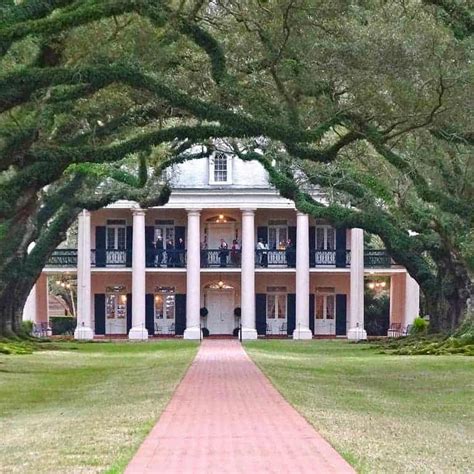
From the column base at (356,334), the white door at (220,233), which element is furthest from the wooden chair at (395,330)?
the white door at (220,233)

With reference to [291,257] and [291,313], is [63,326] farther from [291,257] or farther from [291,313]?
[291,257]

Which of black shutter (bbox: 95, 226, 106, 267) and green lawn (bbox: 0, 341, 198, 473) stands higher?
black shutter (bbox: 95, 226, 106, 267)

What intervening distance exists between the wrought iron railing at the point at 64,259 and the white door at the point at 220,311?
6.55 metres

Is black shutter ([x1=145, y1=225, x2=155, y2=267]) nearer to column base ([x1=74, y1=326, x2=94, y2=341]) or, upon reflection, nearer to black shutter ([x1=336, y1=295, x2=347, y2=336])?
column base ([x1=74, y1=326, x2=94, y2=341])

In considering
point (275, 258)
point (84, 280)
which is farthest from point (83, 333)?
point (275, 258)

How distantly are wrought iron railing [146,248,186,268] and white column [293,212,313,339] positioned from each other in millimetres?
5366

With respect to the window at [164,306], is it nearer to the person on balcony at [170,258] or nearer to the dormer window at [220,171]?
the person on balcony at [170,258]

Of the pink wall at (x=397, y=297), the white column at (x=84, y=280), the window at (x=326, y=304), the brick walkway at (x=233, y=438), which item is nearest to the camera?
the brick walkway at (x=233, y=438)

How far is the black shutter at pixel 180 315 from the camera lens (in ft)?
168

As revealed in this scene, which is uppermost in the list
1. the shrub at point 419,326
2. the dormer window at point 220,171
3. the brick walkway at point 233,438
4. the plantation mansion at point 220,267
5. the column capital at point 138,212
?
the dormer window at point 220,171

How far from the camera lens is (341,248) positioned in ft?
169

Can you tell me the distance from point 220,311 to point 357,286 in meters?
6.76

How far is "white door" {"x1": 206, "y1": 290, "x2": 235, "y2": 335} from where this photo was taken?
52.2 metres

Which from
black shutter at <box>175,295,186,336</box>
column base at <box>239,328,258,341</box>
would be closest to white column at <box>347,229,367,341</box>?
column base at <box>239,328,258,341</box>
